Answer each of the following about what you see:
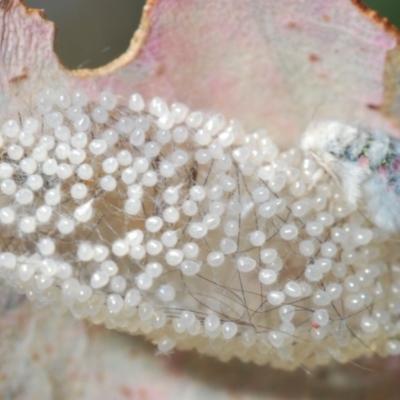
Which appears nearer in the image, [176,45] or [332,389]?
[176,45]

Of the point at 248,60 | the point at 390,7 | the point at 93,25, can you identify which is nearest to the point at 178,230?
the point at 248,60

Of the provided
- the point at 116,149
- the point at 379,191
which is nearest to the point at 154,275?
the point at 116,149

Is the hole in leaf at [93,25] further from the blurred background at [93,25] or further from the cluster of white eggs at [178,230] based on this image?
the cluster of white eggs at [178,230]

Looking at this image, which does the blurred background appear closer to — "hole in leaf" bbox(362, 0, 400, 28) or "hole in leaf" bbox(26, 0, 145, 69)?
"hole in leaf" bbox(26, 0, 145, 69)

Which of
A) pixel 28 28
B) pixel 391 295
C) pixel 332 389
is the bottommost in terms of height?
pixel 332 389

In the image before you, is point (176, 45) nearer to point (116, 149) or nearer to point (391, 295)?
point (116, 149)

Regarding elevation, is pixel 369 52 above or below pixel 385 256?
above

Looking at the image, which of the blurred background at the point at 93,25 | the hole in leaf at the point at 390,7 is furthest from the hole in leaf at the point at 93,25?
the hole in leaf at the point at 390,7

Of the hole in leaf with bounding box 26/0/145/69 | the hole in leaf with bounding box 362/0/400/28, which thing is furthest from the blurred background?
the hole in leaf with bounding box 362/0/400/28
